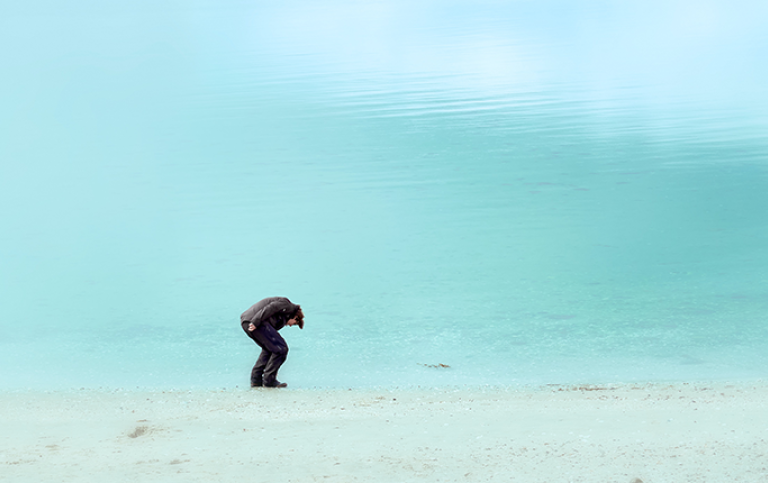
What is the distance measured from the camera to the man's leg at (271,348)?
8391 mm

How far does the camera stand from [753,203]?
15.6 m

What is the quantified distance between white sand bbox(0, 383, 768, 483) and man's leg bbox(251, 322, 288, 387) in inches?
6.6

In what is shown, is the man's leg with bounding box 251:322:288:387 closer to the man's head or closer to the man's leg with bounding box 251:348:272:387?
the man's leg with bounding box 251:348:272:387

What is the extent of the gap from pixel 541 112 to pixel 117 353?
17.7 m

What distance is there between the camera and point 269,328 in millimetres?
8461

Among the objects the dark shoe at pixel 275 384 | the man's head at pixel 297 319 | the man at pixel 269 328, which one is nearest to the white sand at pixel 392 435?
the dark shoe at pixel 275 384

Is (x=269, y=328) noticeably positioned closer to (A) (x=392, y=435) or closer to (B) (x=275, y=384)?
(B) (x=275, y=384)

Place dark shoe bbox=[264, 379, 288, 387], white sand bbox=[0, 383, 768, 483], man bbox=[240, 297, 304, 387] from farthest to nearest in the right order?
dark shoe bbox=[264, 379, 288, 387] < man bbox=[240, 297, 304, 387] < white sand bbox=[0, 383, 768, 483]

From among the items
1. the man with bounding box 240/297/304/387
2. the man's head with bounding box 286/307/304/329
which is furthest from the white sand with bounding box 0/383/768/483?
the man's head with bounding box 286/307/304/329

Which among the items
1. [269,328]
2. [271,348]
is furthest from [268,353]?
[269,328]

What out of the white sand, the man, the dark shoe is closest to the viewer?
the white sand

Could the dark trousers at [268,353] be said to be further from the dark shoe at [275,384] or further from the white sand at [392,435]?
the white sand at [392,435]

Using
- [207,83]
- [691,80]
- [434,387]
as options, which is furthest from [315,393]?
[207,83]

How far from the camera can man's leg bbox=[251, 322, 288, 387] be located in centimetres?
839
